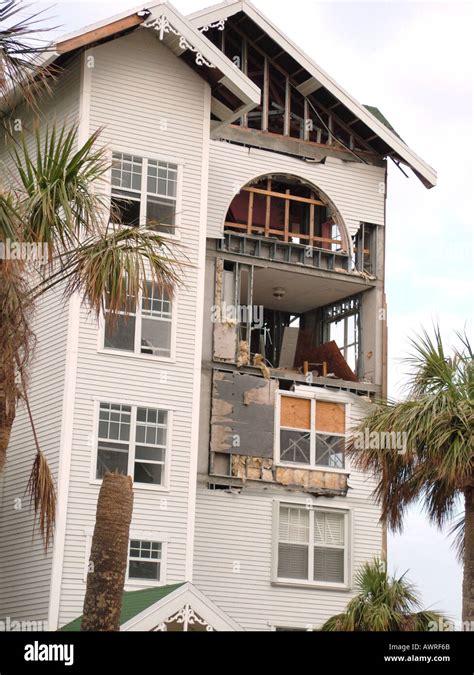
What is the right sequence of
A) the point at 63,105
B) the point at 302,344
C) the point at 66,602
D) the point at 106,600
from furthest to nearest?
the point at 302,344
the point at 63,105
the point at 66,602
the point at 106,600

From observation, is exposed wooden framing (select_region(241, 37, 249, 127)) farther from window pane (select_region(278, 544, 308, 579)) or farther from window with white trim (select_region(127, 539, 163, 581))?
window with white trim (select_region(127, 539, 163, 581))

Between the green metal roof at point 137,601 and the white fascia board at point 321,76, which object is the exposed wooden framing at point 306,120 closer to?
the white fascia board at point 321,76

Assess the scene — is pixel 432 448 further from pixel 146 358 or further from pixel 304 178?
pixel 304 178

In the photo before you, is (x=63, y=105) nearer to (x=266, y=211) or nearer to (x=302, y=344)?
(x=266, y=211)

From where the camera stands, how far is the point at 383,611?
26953 mm

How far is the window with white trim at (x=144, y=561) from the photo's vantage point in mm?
31422

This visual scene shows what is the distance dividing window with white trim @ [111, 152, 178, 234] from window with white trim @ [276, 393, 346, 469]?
677 cm

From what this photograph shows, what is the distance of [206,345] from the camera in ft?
117

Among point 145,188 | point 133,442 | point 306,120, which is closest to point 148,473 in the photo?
point 133,442

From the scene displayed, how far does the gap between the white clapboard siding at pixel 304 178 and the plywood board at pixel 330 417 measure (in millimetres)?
5617

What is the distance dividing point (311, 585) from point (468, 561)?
10454 millimetres

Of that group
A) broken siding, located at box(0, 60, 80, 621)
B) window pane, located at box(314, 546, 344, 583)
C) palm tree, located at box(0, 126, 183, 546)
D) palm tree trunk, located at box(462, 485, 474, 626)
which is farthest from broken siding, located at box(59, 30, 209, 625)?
palm tree, located at box(0, 126, 183, 546)

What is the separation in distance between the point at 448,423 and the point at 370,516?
11777 millimetres

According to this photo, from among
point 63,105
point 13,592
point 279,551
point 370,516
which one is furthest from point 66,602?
point 63,105
